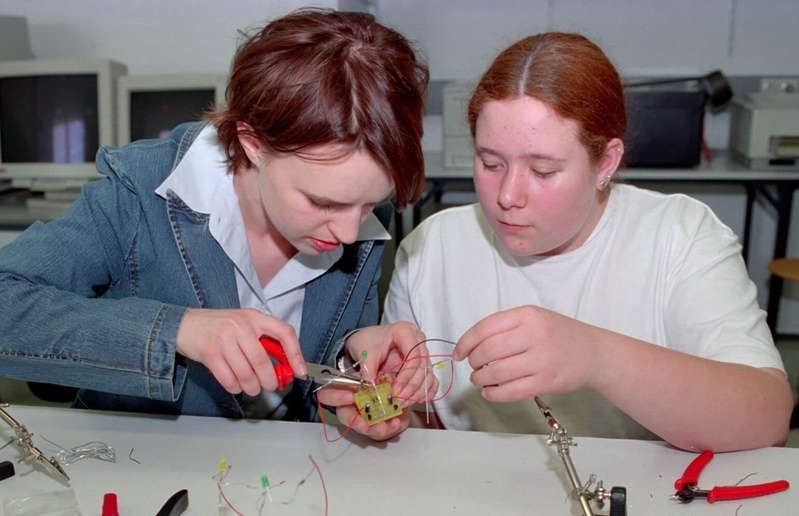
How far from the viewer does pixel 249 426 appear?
125 centimetres

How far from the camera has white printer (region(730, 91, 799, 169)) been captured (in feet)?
10.9

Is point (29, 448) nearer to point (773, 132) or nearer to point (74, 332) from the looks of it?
point (74, 332)

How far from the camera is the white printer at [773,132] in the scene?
3318 millimetres

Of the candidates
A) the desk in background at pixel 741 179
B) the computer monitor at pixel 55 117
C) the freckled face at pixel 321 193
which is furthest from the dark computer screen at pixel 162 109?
the freckled face at pixel 321 193

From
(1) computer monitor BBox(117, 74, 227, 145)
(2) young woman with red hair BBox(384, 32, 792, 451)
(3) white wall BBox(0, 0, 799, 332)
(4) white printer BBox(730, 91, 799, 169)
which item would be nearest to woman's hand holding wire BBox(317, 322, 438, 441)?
(2) young woman with red hair BBox(384, 32, 792, 451)

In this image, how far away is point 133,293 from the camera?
4.48 feet

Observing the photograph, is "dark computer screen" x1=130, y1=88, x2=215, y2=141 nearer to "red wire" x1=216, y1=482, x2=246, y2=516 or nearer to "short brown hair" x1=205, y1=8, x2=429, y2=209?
"short brown hair" x1=205, y1=8, x2=429, y2=209

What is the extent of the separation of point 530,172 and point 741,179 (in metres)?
2.51

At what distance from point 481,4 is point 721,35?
1.28 metres

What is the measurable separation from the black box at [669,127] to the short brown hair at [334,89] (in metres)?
2.41

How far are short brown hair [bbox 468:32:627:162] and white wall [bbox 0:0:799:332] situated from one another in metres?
2.33

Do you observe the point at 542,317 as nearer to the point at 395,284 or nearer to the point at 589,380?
the point at 589,380

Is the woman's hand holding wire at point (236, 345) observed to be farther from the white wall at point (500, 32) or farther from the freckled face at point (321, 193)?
the white wall at point (500, 32)

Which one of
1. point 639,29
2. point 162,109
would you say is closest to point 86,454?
point 162,109
